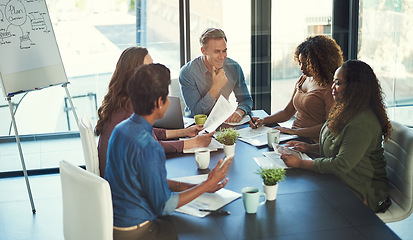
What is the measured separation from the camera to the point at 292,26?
4926 mm

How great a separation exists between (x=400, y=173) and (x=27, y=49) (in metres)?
2.83

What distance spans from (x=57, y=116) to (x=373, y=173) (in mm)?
3527

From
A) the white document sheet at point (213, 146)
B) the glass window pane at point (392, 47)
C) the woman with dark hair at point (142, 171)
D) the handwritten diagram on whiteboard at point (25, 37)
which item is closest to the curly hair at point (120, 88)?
the white document sheet at point (213, 146)

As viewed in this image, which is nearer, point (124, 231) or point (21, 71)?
point (124, 231)

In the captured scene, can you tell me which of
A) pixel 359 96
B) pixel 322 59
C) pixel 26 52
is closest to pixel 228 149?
pixel 359 96

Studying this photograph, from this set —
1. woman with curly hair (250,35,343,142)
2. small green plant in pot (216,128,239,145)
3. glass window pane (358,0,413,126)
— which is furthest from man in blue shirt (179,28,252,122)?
glass window pane (358,0,413,126)

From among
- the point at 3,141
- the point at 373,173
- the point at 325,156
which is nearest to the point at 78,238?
the point at 325,156

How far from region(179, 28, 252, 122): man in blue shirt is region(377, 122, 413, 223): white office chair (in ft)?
3.68

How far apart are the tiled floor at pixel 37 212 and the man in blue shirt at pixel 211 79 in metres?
1.22

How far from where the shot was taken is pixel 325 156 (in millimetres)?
2410

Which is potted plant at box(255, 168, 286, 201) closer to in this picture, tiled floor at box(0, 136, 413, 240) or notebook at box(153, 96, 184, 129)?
notebook at box(153, 96, 184, 129)

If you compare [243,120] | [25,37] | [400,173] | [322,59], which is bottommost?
[400,173]

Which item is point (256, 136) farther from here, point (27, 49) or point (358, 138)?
point (27, 49)

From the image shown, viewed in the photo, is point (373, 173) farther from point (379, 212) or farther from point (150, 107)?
point (150, 107)
